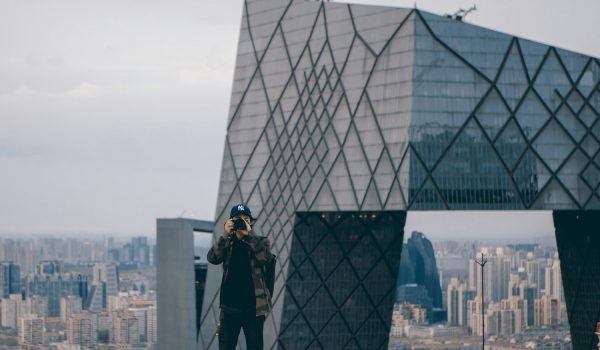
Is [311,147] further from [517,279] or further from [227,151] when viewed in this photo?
[517,279]

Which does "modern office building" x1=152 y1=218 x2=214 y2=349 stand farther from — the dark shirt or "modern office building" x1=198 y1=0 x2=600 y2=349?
the dark shirt

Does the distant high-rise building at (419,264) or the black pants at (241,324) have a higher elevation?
the distant high-rise building at (419,264)

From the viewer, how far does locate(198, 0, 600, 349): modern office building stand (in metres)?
86.2

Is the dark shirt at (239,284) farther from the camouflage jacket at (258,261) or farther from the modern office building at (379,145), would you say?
the modern office building at (379,145)

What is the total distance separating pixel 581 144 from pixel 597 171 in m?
1.99

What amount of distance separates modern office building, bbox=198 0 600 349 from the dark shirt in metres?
65.0

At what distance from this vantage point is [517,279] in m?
195

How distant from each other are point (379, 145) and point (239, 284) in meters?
68.0

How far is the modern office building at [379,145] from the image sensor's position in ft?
283

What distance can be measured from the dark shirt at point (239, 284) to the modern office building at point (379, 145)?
213ft

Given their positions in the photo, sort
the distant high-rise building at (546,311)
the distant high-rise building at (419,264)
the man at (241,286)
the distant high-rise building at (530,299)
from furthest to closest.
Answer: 1. the distant high-rise building at (530,299)
2. the distant high-rise building at (546,311)
3. the distant high-rise building at (419,264)
4. the man at (241,286)

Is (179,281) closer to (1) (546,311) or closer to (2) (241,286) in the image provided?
(2) (241,286)

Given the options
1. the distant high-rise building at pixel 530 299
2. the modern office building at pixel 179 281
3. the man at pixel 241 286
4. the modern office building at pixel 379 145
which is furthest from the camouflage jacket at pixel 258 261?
the distant high-rise building at pixel 530 299

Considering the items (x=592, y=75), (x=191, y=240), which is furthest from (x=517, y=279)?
(x=592, y=75)
